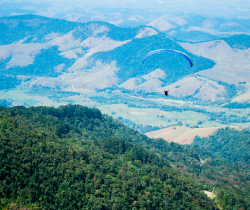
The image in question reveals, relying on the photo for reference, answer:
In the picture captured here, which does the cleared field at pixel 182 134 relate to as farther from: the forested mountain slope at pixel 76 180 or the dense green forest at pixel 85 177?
the forested mountain slope at pixel 76 180

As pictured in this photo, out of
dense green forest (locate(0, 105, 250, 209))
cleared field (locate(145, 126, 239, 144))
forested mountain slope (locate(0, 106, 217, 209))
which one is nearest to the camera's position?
forested mountain slope (locate(0, 106, 217, 209))

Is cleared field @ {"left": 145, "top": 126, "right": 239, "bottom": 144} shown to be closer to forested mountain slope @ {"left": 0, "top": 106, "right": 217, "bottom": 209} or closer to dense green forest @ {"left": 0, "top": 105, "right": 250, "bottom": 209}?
dense green forest @ {"left": 0, "top": 105, "right": 250, "bottom": 209}

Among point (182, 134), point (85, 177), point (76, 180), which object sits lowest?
point (182, 134)

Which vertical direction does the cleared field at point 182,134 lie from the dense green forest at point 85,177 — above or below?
below

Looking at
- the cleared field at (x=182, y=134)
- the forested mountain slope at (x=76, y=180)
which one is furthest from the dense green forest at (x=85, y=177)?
the cleared field at (x=182, y=134)

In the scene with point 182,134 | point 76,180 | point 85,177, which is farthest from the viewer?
point 182,134

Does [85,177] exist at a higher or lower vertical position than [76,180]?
lower

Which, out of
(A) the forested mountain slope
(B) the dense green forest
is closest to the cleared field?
(B) the dense green forest

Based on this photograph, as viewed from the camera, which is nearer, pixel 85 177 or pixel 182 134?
pixel 85 177

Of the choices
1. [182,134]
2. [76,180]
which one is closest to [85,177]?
[76,180]

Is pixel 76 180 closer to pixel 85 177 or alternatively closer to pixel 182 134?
pixel 85 177

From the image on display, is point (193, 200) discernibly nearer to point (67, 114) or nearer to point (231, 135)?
point (67, 114)

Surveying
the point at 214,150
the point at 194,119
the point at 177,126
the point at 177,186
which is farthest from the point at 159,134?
the point at 177,186
